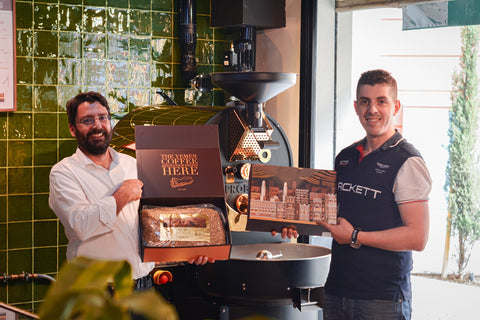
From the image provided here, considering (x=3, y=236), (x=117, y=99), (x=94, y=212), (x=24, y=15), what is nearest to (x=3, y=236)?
(x=3, y=236)

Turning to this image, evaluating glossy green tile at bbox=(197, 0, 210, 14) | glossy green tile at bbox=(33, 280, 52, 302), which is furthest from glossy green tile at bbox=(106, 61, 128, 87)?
glossy green tile at bbox=(33, 280, 52, 302)

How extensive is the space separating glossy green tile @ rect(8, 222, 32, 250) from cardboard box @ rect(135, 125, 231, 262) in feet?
5.92

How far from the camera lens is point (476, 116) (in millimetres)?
3805

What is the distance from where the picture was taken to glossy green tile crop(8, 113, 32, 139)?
13.6 feet

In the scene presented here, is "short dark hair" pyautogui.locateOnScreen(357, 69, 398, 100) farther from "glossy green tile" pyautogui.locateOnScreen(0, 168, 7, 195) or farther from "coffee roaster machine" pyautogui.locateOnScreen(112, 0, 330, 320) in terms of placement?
"glossy green tile" pyautogui.locateOnScreen(0, 168, 7, 195)

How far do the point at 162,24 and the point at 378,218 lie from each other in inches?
106

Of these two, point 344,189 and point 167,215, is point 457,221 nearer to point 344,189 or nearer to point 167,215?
point 344,189

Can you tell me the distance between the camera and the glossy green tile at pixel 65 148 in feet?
14.1

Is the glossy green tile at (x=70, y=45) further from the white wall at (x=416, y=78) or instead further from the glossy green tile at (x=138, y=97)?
the white wall at (x=416, y=78)

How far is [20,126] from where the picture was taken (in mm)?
4180

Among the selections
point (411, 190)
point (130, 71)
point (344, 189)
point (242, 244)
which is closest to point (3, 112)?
point (130, 71)

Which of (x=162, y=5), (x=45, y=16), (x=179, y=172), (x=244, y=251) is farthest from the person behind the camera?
(x=162, y=5)

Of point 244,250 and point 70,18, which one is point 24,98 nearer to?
point 70,18

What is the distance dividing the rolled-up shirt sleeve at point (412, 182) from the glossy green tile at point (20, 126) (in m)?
2.62
